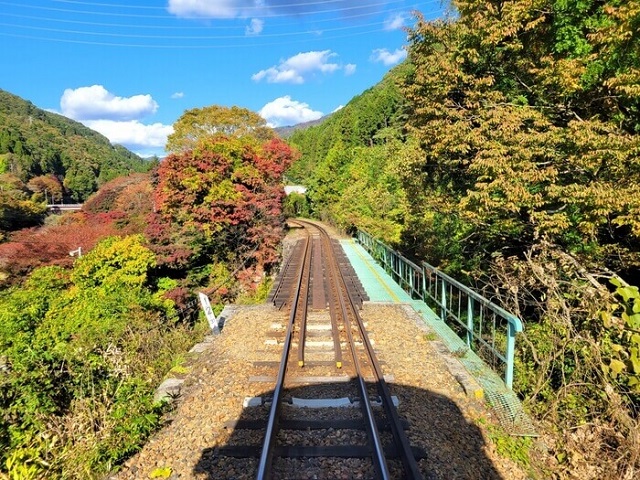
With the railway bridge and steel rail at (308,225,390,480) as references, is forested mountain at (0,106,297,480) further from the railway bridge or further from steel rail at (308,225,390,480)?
steel rail at (308,225,390,480)

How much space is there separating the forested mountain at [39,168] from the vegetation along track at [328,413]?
39958 mm

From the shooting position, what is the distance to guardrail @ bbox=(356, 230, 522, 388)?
222 inches

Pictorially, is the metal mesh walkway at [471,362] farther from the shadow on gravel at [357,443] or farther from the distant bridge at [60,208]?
the distant bridge at [60,208]

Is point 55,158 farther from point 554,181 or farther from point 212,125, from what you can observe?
point 554,181

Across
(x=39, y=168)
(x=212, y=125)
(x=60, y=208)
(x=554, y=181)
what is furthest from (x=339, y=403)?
(x=39, y=168)

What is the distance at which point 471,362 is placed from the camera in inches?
261

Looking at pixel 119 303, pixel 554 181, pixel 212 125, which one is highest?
pixel 212 125

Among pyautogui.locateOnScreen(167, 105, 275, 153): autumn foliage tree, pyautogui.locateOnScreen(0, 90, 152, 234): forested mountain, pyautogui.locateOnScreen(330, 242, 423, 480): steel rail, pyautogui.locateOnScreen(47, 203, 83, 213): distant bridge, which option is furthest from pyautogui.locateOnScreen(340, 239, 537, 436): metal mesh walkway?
pyautogui.locateOnScreen(47, 203, 83, 213): distant bridge

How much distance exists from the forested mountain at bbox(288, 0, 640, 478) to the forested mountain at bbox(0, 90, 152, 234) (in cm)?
4071

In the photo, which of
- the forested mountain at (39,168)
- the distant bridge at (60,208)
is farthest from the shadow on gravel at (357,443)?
the distant bridge at (60,208)

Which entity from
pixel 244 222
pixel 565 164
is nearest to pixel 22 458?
pixel 565 164

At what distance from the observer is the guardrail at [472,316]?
5.63 m

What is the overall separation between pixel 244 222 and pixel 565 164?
1429 centimetres

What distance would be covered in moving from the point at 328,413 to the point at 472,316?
137 inches
